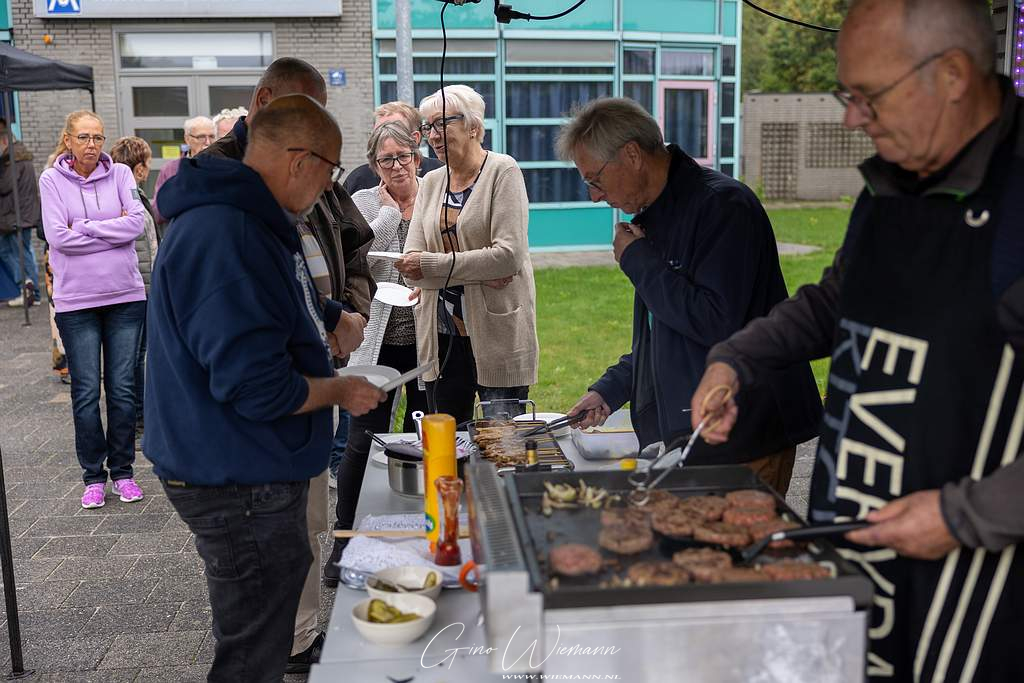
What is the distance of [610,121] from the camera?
2.89 metres

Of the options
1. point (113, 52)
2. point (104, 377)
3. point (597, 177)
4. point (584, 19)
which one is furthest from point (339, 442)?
point (584, 19)

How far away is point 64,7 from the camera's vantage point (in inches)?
507

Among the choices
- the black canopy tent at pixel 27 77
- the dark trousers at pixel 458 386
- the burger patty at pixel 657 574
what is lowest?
the dark trousers at pixel 458 386

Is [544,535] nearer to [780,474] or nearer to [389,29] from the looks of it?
[780,474]

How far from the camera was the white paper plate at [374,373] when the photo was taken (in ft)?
9.02

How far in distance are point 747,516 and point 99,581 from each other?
3.33 meters

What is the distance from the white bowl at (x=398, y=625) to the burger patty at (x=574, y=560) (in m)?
0.44

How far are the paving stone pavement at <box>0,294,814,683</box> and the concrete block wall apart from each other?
63.9 feet

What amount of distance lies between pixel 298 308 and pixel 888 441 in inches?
54.2

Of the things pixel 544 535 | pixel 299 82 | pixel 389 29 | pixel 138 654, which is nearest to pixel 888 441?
pixel 544 535

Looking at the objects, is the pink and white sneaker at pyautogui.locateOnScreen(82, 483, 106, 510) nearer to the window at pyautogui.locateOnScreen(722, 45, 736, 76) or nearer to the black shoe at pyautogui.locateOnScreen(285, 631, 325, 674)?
the black shoe at pyautogui.locateOnScreen(285, 631, 325, 674)

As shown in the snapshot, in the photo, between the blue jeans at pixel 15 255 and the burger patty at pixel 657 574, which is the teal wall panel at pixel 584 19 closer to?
the blue jeans at pixel 15 255

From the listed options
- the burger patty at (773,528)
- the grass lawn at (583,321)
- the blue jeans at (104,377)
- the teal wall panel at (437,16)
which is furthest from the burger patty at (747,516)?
the teal wall panel at (437,16)

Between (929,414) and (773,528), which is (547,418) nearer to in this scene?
(773,528)
